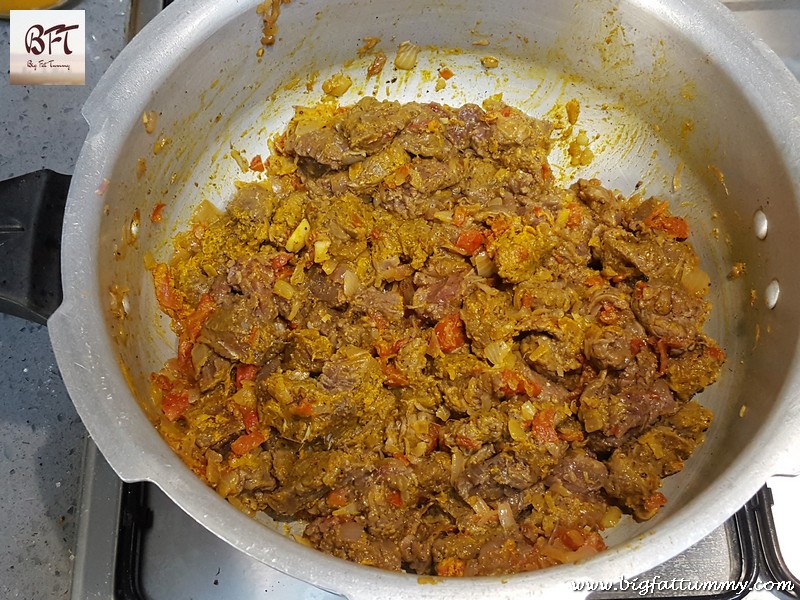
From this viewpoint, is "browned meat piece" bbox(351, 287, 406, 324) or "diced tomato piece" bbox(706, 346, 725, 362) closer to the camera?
"diced tomato piece" bbox(706, 346, 725, 362)

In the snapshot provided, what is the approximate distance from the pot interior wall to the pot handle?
21cm

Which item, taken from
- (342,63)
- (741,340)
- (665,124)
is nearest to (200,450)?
(342,63)

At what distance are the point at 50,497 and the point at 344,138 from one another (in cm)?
189

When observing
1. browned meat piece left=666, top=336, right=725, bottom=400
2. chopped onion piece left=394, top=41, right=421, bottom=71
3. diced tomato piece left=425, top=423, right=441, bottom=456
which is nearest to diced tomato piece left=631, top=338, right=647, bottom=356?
browned meat piece left=666, top=336, right=725, bottom=400

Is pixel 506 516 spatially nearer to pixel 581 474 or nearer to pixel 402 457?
pixel 581 474

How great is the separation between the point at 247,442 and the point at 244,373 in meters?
0.27

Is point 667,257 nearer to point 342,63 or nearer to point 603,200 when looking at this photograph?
point 603,200

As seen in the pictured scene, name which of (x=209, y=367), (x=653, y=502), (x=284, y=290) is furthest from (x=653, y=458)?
(x=209, y=367)

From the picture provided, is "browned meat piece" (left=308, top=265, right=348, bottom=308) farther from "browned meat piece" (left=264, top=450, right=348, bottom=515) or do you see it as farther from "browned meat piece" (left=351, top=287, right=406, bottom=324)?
"browned meat piece" (left=264, top=450, right=348, bottom=515)

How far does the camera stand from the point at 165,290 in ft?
7.55

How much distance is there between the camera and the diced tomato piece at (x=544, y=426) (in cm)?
210

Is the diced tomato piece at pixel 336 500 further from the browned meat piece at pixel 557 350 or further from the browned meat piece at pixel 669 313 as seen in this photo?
the browned meat piece at pixel 669 313

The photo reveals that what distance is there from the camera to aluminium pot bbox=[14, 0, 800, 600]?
1.59m

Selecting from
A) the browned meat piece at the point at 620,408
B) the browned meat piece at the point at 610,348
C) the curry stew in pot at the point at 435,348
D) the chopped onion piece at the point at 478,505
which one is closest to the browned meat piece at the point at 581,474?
the curry stew in pot at the point at 435,348
